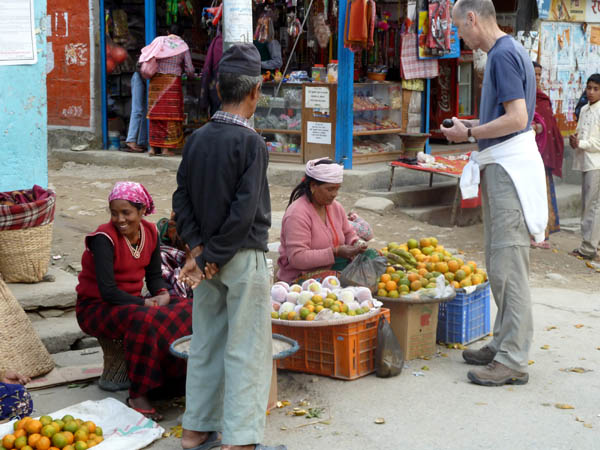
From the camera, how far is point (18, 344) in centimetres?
481

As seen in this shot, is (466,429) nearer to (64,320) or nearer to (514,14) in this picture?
(64,320)

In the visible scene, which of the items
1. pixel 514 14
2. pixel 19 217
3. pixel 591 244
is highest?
pixel 514 14

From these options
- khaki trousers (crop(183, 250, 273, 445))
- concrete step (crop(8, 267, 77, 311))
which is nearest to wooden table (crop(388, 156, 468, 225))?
concrete step (crop(8, 267, 77, 311))

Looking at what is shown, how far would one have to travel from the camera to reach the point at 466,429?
418cm

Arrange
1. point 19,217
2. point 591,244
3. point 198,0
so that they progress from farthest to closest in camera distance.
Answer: point 198,0
point 591,244
point 19,217

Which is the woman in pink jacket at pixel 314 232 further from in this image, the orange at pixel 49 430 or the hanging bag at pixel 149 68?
the hanging bag at pixel 149 68

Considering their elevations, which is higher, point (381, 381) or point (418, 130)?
point (418, 130)

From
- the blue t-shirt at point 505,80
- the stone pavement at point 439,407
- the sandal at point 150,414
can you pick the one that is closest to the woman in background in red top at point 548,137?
the stone pavement at point 439,407

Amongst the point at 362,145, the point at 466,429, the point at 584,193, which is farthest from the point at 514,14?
the point at 466,429

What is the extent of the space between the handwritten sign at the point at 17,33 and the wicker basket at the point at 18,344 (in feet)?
6.47

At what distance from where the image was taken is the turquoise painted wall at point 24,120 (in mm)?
6082

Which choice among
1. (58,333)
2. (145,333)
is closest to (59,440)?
(145,333)

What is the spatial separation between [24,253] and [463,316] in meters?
3.02

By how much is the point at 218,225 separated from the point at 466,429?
1.69 m
